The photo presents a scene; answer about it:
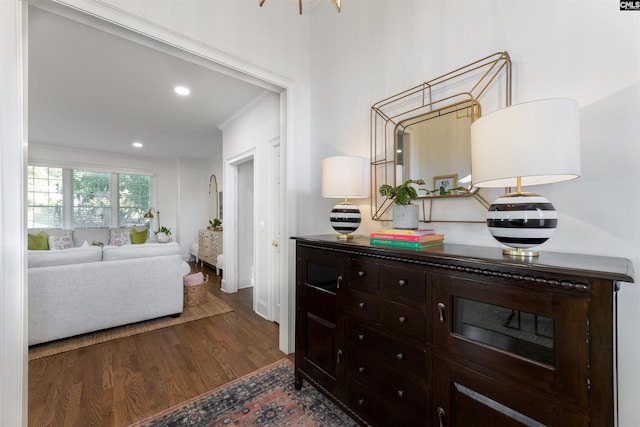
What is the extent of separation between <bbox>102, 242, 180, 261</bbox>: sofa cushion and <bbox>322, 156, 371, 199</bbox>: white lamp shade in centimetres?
243

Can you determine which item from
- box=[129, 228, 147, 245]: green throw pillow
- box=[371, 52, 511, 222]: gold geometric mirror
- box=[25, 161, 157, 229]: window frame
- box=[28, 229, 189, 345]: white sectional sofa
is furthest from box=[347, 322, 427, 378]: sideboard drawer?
box=[25, 161, 157, 229]: window frame

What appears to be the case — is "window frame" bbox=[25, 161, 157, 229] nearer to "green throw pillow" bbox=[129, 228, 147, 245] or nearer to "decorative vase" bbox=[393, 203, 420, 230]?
"green throw pillow" bbox=[129, 228, 147, 245]

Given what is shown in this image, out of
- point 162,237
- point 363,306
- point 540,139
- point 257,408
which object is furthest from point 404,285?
point 162,237

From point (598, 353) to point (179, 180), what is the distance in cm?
779

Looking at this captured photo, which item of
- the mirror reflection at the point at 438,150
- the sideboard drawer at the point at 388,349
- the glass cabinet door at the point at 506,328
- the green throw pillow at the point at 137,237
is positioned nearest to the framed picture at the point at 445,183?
the mirror reflection at the point at 438,150

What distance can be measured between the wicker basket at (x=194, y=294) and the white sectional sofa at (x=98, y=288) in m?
0.35

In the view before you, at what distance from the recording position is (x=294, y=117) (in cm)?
246

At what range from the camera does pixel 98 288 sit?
2.75 metres

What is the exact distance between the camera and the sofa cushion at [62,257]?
2520mm

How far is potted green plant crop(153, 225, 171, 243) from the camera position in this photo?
20.3 feet

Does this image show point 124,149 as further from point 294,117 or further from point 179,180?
point 294,117

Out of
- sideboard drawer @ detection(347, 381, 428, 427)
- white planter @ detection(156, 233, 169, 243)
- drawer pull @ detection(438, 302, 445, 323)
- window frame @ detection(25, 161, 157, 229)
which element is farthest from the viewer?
white planter @ detection(156, 233, 169, 243)

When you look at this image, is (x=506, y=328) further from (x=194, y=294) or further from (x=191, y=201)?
(x=191, y=201)

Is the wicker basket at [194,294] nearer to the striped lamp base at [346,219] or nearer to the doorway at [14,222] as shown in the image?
the doorway at [14,222]
